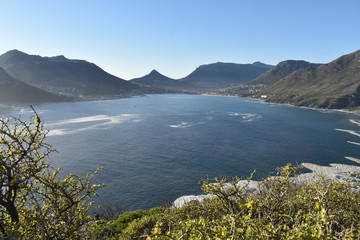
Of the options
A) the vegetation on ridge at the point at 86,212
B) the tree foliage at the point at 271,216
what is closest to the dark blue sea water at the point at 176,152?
the tree foliage at the point at 271,216

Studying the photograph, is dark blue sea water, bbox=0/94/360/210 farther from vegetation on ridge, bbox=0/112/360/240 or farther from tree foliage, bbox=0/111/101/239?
tree foliage, bbox=0/111/101/239

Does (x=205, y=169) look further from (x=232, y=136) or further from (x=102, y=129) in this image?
(x=102, y=129)

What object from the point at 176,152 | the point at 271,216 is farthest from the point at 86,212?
the point at 176,152

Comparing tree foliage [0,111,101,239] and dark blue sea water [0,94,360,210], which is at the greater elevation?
tree foliage [0,111,101,239]

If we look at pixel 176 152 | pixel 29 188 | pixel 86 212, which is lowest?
pixel 176 152

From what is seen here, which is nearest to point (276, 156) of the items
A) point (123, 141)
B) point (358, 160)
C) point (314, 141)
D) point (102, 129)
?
point (358, 160)

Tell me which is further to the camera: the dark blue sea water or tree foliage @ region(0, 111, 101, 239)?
the dark blue sea water

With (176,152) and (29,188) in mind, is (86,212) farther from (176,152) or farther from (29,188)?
(176,152)


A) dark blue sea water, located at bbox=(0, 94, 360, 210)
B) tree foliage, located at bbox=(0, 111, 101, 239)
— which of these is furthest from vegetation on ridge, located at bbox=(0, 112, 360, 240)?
dark blue sea water, located at bbox=(0, 94, 360, 210)

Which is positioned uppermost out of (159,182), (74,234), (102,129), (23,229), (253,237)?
(253,237)

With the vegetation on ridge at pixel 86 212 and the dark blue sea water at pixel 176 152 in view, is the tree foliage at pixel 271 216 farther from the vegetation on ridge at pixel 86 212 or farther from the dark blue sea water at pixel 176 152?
the dark blue sea water at pixel 176 152

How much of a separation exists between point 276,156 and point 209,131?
47.3 m

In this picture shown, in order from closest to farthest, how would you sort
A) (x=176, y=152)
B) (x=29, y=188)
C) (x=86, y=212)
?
(x=29, y=188)
(x=86, y=212)
(x=176, y=152)

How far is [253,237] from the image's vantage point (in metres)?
8.70
